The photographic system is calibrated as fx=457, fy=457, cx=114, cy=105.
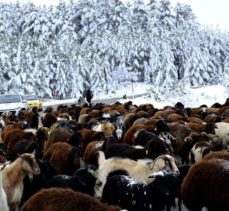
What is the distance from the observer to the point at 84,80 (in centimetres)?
6050

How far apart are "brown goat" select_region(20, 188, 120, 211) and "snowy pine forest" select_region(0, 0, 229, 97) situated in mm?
49774

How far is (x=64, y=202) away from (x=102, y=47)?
219ft

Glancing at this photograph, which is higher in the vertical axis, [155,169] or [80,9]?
[80,9]

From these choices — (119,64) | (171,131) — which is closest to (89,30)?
(119,64)

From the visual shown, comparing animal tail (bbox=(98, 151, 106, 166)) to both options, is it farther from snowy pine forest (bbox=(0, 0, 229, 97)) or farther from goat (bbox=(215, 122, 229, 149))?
snowy pine forest (bbox=(0, 0, 229, 97))

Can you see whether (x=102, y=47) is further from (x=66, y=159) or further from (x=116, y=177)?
(x=116, y=177)

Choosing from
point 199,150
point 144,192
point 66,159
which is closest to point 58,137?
point 66,159

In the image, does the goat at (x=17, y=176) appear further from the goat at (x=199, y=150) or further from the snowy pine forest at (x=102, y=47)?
the snowy pine forest at (x=102, y=47)

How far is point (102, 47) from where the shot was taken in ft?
236

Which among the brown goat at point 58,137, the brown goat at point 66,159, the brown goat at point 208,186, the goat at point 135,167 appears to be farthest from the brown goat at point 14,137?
the brown goat at point 208,186

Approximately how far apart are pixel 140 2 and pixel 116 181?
76.3 m

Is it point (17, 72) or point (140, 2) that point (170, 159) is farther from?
point (140, 2)

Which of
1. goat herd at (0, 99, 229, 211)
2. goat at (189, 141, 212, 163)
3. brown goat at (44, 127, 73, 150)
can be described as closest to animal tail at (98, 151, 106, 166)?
goat herd at (0, 99, 229, 211)

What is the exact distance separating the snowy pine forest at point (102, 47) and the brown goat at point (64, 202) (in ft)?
163
